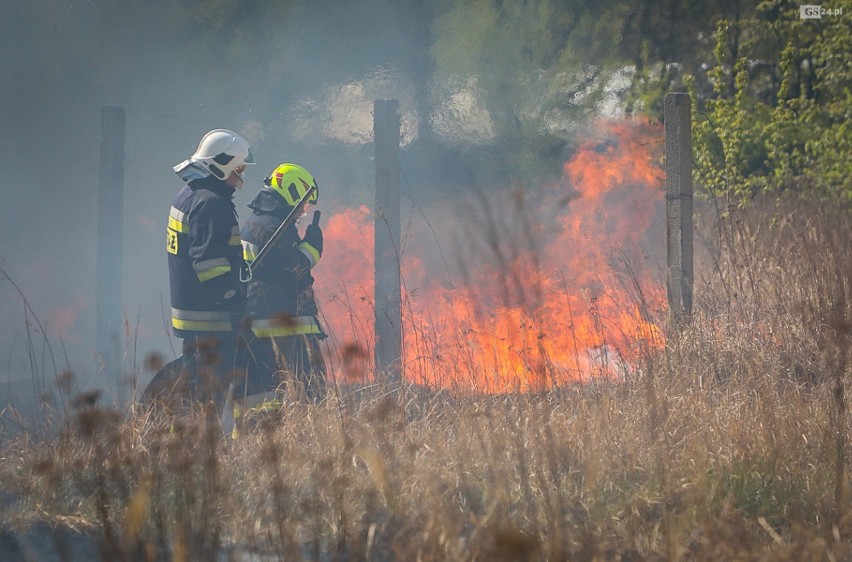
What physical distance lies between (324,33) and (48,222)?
514 centimetres

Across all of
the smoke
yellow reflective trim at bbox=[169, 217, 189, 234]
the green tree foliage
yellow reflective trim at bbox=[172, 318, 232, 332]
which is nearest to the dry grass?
yellow reflective trim at bbox=[172, 318, 232, 332]

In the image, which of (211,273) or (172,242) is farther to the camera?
(172,242)

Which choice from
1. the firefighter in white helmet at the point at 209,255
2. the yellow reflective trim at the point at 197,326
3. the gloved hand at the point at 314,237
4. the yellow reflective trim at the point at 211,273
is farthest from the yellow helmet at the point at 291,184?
the yellow reflective trim at the point at 197,326

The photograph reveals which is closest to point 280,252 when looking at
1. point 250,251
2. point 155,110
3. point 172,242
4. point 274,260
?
point 274,260

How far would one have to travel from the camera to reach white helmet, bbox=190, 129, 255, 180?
602cm

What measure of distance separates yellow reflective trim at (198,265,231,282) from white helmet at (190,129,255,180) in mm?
649

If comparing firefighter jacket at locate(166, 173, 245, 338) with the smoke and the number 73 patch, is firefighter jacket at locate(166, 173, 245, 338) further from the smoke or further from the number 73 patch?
the smoke

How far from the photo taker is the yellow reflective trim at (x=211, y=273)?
18.7 feet

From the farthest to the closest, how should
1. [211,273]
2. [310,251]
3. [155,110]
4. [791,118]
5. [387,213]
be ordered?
[155,110] → [791,118] → [387,213] → [310,251] → [211,273]

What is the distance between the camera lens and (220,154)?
6031 mm

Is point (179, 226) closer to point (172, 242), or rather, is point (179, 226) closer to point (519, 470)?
point (172, 242)

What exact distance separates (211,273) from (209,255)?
0.11 m

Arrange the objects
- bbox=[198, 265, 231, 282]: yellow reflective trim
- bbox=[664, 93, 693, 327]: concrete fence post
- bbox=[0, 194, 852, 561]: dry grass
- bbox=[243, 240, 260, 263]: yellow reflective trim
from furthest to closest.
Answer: bbox=[243, 240, 260, 263]: yellow reflective trim → bbox=[664, 93, 693, 327]: concrete fence post → bbox=[198, 265, 231, 282]: yellow reflective trim → bbox=[0, 194, 852, 561]: dry grass

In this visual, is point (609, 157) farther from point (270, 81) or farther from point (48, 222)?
point (48, 222)
